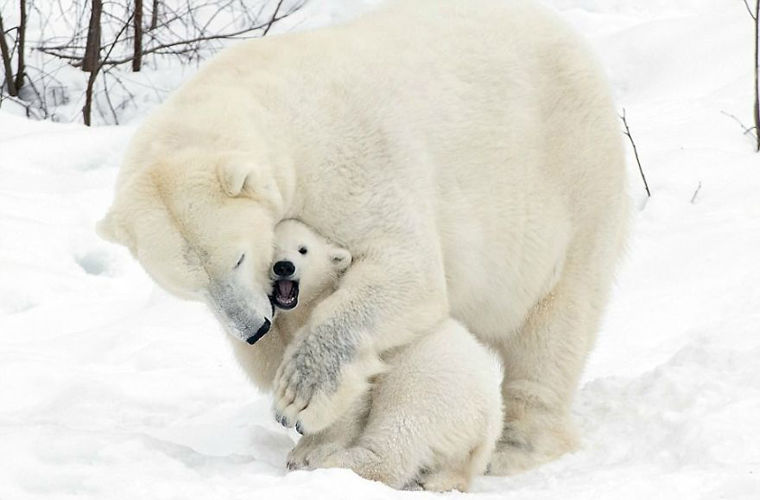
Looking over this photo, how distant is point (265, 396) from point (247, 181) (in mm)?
1537

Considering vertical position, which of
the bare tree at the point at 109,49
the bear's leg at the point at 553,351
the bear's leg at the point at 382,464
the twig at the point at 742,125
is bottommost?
the bare tree at the point at 109,49

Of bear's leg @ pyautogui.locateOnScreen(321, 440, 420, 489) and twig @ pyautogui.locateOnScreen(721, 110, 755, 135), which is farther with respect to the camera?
twig @ pyautogui.locateOnScreen(721, 110, 755, 135)

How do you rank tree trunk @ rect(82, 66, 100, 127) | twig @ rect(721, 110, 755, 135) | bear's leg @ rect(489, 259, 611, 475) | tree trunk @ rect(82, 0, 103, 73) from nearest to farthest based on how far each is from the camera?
bear's leg @ rect(489, 259, 611, 475), twig @ rect(721, 110, 755, 135), tree trunk @ rect(82, 66, 100, 127), tree trunk @ rect(82, 0, 103, 73)

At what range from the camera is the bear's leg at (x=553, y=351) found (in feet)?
15.4

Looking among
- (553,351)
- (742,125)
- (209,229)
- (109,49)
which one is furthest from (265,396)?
(109,49)

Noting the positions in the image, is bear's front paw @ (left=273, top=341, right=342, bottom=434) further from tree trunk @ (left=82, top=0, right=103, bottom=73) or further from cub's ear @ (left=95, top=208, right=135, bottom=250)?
tree trunk @ (left=82, top=0, right=103, bottom=73)

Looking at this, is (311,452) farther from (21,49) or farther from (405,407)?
(21,49)

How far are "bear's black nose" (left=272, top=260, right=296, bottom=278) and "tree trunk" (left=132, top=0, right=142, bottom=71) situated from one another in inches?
281

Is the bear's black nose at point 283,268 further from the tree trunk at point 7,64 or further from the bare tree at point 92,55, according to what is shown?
the tree trunk at point 7,64

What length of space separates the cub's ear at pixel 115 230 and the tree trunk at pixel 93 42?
667 centimetres

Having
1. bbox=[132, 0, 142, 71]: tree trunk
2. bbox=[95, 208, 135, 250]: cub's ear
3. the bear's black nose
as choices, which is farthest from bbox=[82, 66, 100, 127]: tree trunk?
the bear's black nose

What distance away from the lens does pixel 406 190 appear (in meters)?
3.96

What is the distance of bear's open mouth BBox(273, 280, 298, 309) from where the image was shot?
148 inches

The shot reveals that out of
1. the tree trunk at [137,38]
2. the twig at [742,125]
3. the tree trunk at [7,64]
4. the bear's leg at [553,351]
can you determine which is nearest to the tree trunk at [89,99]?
the tree trunk at [137,38]
